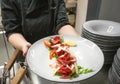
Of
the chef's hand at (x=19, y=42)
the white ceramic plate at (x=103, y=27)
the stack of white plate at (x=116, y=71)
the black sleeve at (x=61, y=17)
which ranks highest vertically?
the black sleeve at (x=61, y=17)

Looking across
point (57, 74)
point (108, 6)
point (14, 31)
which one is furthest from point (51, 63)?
point (108, 6)

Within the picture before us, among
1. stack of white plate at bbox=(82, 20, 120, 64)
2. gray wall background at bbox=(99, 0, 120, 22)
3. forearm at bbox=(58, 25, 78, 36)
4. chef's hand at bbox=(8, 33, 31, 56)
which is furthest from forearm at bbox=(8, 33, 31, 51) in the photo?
gray wall background at bbox=(99, 0, 120, 22)

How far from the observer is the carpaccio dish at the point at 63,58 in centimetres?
54

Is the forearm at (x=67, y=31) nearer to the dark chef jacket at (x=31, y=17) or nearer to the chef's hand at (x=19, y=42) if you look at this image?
the dark chef jacket at (x=31, y=17)

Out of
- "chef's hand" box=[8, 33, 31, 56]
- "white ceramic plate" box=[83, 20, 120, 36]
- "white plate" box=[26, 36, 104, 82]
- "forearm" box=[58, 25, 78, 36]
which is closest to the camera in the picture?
"white plate" box=[26, 36, 104, 82]

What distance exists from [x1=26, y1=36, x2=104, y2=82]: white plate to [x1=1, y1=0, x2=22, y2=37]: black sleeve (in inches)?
6.1

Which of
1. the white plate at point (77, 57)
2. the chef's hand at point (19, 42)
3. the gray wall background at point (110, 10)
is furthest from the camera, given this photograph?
the gray wall background at point (110, 10)

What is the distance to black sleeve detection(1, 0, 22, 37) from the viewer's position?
0.72m

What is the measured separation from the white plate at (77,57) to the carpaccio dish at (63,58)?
0.05 ft

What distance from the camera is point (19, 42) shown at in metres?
0.68

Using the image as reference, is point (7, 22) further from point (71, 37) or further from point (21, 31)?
point (71, 37)

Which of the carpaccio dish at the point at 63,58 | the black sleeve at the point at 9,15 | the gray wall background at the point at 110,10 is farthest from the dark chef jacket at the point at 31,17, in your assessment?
the gray wall background at the point at 110,10

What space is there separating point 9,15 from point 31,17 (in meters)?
0.09

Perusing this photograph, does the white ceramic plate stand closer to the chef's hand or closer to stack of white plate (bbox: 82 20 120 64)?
stack of white plate (bbox: 82 20 120 64)
